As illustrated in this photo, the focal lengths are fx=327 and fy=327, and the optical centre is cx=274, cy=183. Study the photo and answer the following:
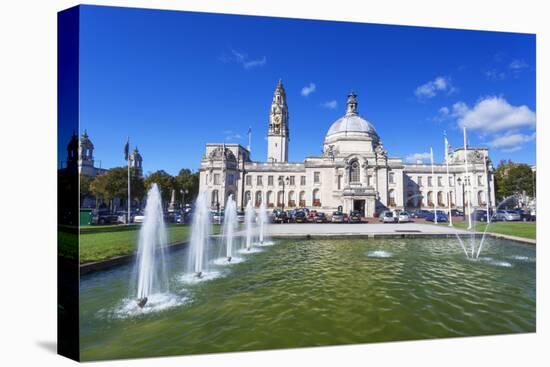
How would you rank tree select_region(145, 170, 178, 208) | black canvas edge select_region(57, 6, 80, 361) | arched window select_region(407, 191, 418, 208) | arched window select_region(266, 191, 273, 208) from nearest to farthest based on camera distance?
black canvas edge select_region(57, 6, 80, 361) < tree select_region(145, 170, 178, 208) < arched window select_region(407, 191, 418, 208) < arched window select_region(266, 191, 273, 208)

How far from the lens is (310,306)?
6414mm

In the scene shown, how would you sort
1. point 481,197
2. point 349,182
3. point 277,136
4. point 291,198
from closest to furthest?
point 481,197, point 349,182, point 291,198, point 277,136

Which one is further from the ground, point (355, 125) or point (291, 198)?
point (355, 125)

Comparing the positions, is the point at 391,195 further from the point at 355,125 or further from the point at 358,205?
the point at 355,125

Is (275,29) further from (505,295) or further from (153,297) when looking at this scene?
(505,295)

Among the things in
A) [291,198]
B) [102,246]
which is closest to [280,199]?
[291,198]

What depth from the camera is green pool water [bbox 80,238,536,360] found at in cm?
542

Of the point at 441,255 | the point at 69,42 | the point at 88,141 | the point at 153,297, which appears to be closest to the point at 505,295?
the point at 441,255

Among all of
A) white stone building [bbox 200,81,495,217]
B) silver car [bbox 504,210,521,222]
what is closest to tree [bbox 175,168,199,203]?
white stone building [bbox 200,81,495,217]

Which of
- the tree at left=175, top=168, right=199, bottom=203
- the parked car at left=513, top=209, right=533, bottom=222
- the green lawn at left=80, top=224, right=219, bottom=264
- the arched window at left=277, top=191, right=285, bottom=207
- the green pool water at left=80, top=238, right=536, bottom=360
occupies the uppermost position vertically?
the tree at left=175, top=168, right=199, bottom=203

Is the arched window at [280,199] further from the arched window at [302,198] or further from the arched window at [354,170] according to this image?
the arched window at [354,170]

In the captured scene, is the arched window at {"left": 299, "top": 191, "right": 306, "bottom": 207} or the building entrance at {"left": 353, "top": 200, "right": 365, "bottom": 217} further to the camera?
the arched window at {"left": 299, "top": 191, "right": 306, "bottom": 207}

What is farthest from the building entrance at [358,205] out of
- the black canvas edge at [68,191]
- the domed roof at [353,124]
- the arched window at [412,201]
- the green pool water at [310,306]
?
the black canvas edge at [68,191]

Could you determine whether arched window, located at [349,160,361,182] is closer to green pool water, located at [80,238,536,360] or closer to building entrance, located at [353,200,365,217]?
building entrance, located at [353,200,365,217]
